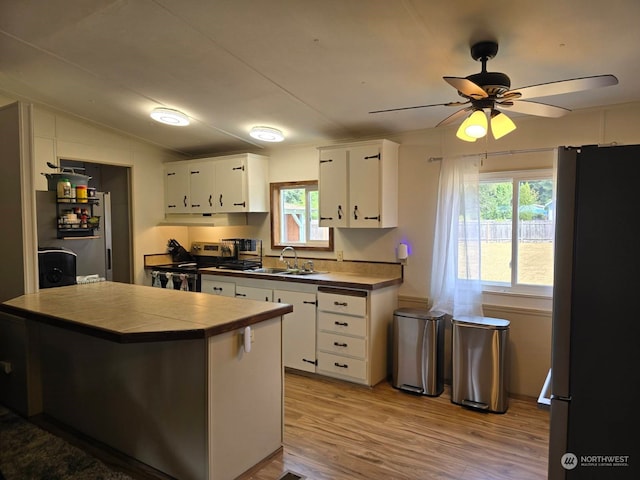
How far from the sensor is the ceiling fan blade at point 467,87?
1.98 m

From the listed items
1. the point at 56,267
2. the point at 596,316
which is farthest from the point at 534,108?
the point at 56,267

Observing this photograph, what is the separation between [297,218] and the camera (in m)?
4.97

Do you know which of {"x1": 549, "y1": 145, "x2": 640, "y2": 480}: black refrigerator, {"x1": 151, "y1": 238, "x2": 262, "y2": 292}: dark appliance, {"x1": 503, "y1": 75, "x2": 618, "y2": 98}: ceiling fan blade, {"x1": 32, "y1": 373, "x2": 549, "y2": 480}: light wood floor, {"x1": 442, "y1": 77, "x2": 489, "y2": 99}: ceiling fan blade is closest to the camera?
{"x1": 549, "y1": 145, "x2": 640, "y2": 480}: black refrigerator

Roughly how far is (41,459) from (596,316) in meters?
3.15

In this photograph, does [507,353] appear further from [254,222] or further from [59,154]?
[59,154]

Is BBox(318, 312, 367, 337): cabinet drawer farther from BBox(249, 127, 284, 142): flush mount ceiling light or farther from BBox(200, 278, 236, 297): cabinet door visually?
BBox(249, 127, 284, 142): flush mount ceiling light

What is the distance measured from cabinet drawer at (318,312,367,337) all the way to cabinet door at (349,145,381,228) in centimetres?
90

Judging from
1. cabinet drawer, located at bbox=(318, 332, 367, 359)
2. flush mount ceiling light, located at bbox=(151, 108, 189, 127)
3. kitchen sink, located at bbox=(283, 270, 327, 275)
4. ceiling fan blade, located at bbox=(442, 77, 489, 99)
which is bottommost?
cabinet drawer, located at bbox=(318, 332, 367, 359)

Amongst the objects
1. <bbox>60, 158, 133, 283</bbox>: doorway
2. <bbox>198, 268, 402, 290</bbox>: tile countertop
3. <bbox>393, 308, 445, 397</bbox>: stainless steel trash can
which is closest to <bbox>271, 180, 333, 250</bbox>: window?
<bbox>198, 268, 402, 290</bbox>: tile countertop

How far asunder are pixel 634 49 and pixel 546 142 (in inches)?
43.2

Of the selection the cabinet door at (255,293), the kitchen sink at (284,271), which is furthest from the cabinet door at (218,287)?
the kitchen sink at (284,271)

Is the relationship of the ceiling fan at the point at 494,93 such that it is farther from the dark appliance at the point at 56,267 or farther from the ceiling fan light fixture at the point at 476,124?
the dark appliance at the point at 56,267

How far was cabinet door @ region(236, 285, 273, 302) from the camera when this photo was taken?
4.26 m

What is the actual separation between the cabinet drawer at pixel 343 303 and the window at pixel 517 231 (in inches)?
43.2
